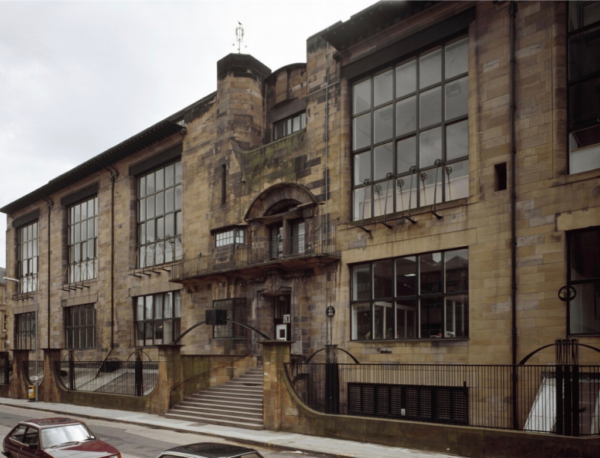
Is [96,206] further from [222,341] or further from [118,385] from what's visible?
[222,341]

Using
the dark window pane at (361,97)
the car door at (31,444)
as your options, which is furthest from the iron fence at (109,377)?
the dark window pane at (361,97)

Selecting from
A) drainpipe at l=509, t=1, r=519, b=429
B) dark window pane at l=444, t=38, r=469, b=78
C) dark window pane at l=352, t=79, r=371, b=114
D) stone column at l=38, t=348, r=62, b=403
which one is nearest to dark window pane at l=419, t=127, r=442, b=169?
dark window pane at l=444, t=38, r=469, b=78

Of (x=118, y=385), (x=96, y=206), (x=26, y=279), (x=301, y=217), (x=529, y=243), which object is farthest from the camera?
(x=26, y=279)

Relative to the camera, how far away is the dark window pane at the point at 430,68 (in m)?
21.4

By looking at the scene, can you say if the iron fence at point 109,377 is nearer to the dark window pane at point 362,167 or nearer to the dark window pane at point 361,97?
the dark window pane at point 362,167

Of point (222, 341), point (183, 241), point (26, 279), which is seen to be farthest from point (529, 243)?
point (26, 279)

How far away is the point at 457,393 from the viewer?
19062mm

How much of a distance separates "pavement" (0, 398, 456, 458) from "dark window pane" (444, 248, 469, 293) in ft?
19.9

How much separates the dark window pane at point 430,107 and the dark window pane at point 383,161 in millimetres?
1674

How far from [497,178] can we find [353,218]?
640 cm

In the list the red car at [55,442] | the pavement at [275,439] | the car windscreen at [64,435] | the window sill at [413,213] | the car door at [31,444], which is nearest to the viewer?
the red car at [55,442]

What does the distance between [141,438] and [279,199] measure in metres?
11.9

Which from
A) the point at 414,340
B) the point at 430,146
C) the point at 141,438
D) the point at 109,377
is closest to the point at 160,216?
the point at 109,377

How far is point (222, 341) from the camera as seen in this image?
2847 centimetres
